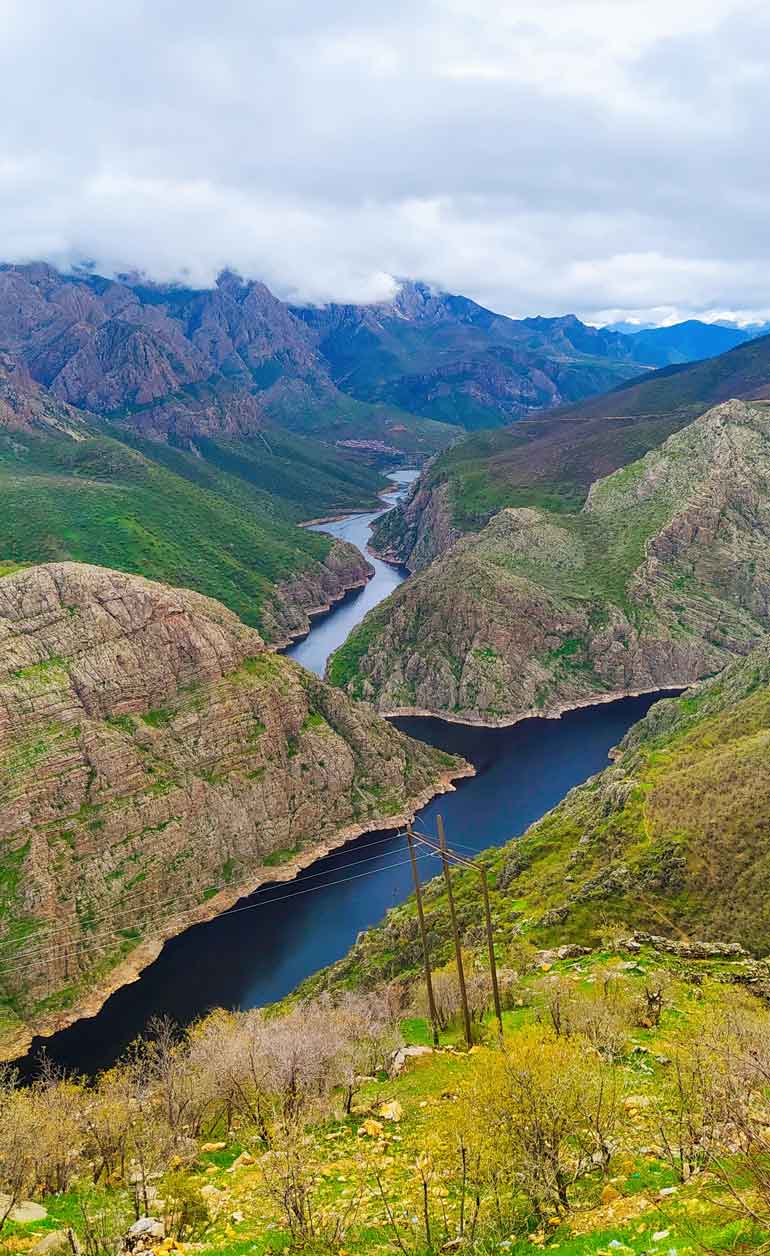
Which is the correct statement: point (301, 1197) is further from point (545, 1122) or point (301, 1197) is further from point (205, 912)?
point (205, 912)

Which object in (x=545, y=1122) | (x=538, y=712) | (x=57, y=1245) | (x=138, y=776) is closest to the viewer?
(x=545, y=1122)

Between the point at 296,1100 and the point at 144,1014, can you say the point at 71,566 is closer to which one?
the point at 144,1014

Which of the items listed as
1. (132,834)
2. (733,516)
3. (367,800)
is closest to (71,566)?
(132,834)

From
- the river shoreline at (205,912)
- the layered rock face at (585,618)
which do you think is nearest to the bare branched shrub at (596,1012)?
the river shoreline at (205,912)

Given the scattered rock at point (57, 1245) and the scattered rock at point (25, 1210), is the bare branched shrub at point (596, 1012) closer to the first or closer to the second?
the scattered rock at point (57, 1245)

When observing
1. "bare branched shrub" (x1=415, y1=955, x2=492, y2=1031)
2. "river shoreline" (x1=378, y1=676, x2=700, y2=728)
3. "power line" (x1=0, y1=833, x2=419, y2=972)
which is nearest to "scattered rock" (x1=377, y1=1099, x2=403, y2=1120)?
"bare branched shrub" (x1=415, y1=955, x2=492, y2=1031)

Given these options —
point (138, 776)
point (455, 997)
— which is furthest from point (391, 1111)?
point (138, 776)

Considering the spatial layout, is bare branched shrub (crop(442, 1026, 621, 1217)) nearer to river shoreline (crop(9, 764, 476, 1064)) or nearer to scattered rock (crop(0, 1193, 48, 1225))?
scattered rock (crop(0, 1193, 48, 1225))
